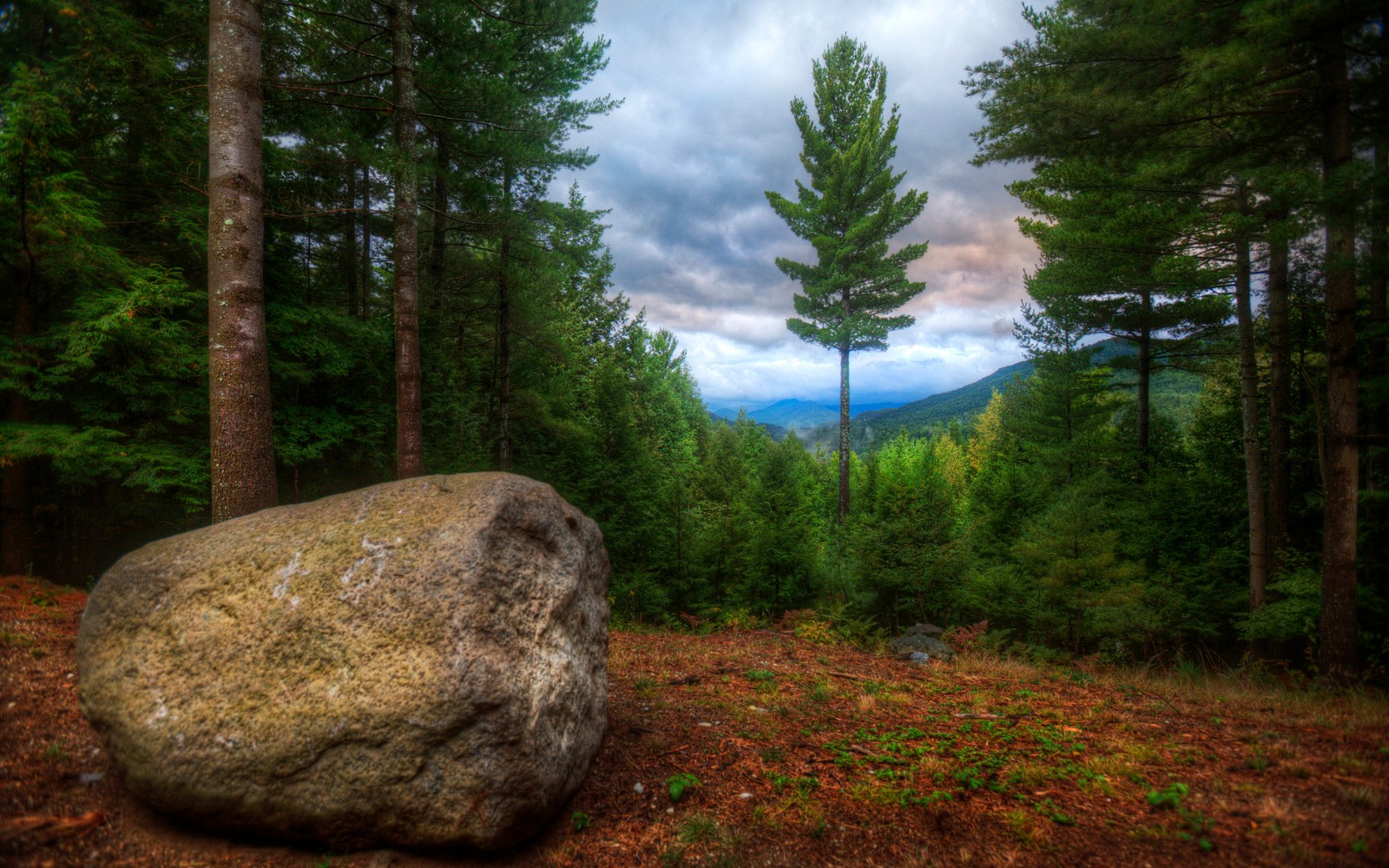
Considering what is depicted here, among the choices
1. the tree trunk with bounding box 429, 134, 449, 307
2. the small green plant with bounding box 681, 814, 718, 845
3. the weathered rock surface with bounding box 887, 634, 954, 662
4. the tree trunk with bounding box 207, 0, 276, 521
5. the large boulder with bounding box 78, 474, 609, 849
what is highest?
the tree trunk with bounding box 429, 134, 449, 307

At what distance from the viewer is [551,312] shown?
599 inches

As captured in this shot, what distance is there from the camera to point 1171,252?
891 centimetres

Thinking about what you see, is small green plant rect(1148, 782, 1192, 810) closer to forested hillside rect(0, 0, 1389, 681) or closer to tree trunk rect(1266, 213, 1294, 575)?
forested hillside rect(0, 0, 1389, 681)

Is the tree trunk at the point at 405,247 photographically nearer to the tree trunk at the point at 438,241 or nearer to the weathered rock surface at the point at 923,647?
the tree trunk at the point at 438,241

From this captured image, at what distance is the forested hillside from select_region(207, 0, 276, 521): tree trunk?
0.13ft

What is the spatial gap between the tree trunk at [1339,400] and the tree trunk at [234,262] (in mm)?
12160

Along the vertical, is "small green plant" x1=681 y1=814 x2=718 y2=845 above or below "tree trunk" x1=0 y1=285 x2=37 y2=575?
below

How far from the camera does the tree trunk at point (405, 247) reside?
7.51 meters

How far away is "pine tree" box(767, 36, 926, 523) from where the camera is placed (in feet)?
59.7

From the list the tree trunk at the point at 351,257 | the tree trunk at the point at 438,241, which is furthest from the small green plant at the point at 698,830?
the tree trunk at the point at 351,257

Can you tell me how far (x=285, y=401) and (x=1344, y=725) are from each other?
1473cm

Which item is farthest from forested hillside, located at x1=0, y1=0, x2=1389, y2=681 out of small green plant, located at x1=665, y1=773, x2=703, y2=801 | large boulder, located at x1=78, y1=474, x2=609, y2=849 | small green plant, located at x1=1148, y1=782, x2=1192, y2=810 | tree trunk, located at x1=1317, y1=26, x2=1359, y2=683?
small green plant, located at x1=1148, y1=782, x2=1192, y2=810

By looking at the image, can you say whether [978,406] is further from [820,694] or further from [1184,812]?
[1184,812]

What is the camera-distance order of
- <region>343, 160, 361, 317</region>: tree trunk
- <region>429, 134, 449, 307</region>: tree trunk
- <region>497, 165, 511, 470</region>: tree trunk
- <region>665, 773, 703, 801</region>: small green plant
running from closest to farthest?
<region>665, 773, 703, 801</region>: small green plant → <region>429, 134, 449, 307</region>: tree trunk → <region>343, 160, 361, 317</region>: tree trunk → <region>497, 165, 511, 470</region>: tree trunk
